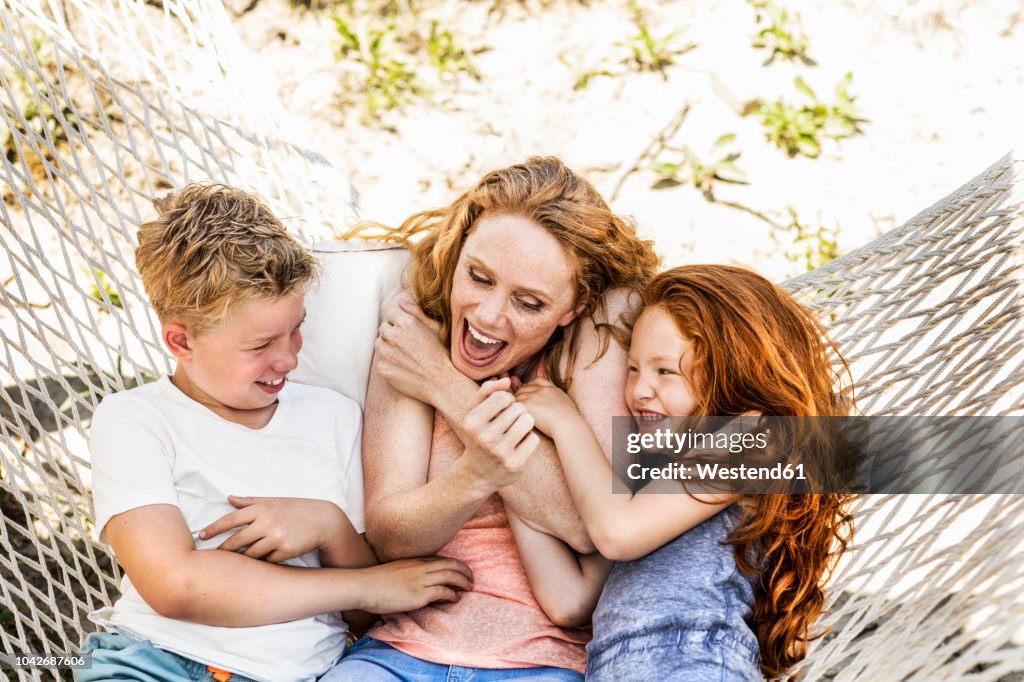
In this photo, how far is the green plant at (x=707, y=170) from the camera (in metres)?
3.52

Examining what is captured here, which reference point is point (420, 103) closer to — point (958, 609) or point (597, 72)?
point (597, 72)

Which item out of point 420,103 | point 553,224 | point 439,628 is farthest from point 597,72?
point 439,628

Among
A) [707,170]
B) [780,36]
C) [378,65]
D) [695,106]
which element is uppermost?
[378,65]

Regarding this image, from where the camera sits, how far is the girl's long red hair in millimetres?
1451

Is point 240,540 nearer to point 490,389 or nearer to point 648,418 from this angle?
point 490,389

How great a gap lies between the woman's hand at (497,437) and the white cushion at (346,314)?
1.30 feet

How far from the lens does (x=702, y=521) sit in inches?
57.5

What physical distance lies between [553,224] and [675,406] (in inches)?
13.8

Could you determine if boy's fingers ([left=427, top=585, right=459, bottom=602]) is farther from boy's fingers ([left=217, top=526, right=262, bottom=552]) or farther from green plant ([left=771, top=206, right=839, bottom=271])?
green plant ([left=771, top=206, right=839, bottom=271])

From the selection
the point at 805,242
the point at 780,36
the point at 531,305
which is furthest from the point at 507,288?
the point at 780,36

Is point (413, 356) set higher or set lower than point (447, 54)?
lower

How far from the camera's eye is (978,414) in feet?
5.35

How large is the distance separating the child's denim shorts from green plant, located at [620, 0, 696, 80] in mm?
2891

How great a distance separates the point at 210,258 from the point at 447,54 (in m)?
2.78
